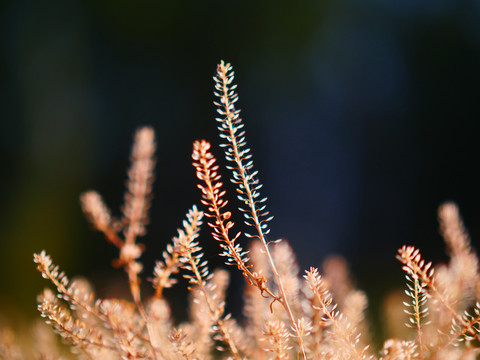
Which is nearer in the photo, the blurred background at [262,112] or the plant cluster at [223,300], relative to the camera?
the plant cluster at [223,300]

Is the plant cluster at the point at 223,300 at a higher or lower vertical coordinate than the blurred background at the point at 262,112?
lower

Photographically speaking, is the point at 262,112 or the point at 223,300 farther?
the point at 262,112

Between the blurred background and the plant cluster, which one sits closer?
the plant cluster

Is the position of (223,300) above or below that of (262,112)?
below

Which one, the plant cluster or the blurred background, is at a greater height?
the blurred background
